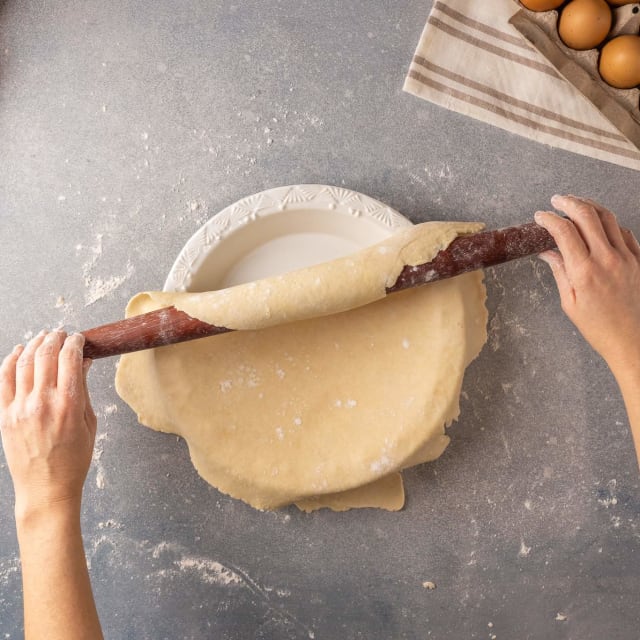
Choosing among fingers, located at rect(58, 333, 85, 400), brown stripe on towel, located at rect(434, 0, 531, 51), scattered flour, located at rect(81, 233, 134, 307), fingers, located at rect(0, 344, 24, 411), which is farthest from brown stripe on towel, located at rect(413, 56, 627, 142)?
fingers, located at rect(0, 344, 24, 411)

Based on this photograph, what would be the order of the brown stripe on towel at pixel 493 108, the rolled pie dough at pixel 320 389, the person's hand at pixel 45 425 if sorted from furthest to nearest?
the brown stripe on towel at pixel 493 108, the rolled pie dough at pixel 320 389, the person's hand at pixel 45 425

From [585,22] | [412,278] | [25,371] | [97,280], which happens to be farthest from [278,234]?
[585,22]

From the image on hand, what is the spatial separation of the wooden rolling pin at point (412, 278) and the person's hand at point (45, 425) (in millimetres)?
66

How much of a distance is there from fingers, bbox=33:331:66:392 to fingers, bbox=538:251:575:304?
98 centimetres

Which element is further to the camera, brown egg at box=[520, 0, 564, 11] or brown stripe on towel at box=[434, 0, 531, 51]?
brown stripe on towel at box=[434, 0, 531, 51]

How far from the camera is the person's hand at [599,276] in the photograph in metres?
1.12

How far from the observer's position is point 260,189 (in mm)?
1416

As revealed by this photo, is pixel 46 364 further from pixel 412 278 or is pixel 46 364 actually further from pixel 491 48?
pixel 491 48

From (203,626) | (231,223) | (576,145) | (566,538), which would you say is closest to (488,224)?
(576,145)

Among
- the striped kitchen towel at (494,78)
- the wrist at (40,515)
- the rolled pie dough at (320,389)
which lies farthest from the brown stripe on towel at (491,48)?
the wrist at (40,515)

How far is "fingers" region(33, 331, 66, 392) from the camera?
109cm

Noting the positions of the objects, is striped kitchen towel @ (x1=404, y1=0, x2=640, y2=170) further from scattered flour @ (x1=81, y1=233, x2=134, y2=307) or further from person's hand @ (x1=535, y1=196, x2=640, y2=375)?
scattered flour @ (x1=81, y1=233, x2=134, y2=307)

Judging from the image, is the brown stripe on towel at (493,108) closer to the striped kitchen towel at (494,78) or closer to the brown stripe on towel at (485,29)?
the striped kitchen towel at (494,78)

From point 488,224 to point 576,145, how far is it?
28 cm
